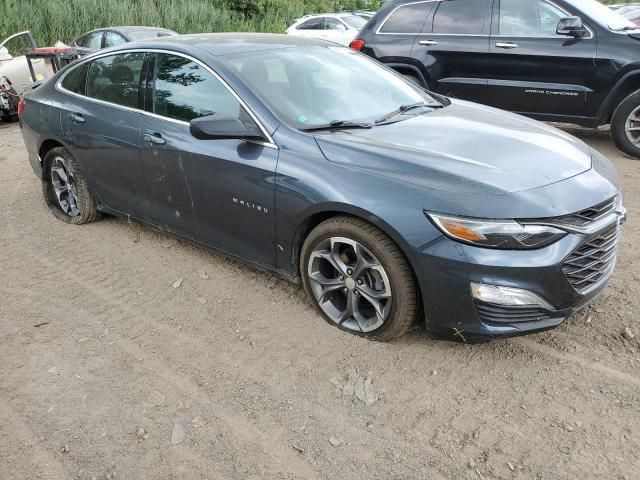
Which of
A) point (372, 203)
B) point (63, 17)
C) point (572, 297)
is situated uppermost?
point (372, 203)

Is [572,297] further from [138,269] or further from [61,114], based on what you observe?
[61,114]

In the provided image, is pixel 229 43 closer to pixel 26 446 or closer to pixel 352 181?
pixel 352 181

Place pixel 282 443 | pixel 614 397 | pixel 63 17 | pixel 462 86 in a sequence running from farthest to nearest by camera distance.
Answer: pixel 63 17, pixel 462 86, pixel 614 397, pixel 282 443

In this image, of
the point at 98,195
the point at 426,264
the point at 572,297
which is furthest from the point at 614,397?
the point at 98,195

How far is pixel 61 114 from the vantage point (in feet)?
15.6

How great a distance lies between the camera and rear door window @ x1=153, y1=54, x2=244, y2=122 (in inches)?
140

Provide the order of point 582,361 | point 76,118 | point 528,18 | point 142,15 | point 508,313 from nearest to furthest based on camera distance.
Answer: point 508,313 → point 582,361 → point 76,118 → point 528,18 → point 142,15

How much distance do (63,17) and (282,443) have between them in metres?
21.0

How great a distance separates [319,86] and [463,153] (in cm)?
113

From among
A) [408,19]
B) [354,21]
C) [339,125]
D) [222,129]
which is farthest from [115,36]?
[339,125]

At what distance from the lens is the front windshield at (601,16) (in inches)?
245

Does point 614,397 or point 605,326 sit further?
point 605,326

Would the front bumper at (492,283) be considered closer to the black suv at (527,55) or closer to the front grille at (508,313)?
the front grille at (508,313)

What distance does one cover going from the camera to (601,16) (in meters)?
6.32
